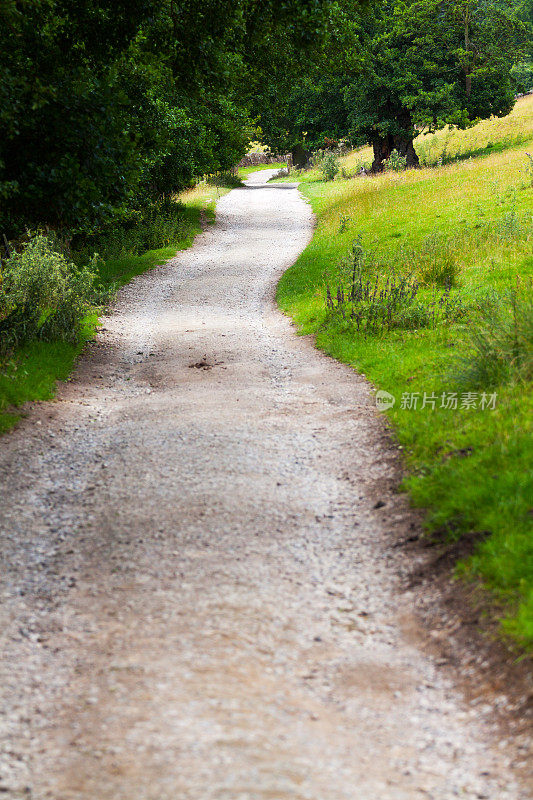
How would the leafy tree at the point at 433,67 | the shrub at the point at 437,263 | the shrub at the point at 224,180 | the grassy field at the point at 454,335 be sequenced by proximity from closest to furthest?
the grassy field at the point at 454,335
the shrub at the point at 437,263
the leafy tree at the point at 433,67
the shrub at the point at 224,180

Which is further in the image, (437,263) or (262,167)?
(262,167)

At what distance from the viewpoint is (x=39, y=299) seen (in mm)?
11219

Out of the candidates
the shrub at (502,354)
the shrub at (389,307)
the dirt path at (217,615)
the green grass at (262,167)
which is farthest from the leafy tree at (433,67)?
the green grass at (262,167)

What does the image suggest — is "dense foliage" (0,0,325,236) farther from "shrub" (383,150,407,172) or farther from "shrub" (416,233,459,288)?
"shrub" (383,150,407,172)

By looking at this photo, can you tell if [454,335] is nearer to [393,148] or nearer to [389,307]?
[389,307]

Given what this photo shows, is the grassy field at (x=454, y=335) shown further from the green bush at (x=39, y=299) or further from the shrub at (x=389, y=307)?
the green bush at (x=39, y=299)

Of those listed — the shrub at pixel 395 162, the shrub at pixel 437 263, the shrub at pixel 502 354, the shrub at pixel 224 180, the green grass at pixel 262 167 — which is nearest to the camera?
the shrub at pixel 502 354

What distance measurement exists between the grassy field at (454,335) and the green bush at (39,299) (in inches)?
167

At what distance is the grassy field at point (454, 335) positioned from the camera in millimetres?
4891

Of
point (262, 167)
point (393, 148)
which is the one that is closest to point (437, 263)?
point (393, 148)

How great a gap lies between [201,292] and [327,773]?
14988 millimetres

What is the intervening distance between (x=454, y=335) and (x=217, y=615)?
652 cm

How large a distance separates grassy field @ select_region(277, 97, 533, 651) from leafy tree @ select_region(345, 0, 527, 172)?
8.99 metres

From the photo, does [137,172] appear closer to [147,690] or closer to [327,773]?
[147,690]
